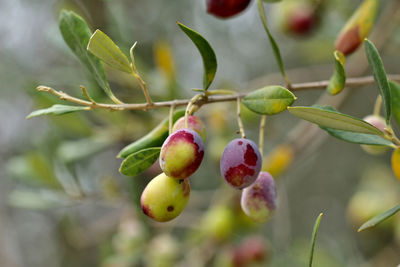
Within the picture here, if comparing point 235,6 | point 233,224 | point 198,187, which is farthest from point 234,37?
point 235,6

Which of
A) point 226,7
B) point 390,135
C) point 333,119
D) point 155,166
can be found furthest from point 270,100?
point 155,166

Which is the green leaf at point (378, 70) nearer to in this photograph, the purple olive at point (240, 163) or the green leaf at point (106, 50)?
Answer: the purple olive at point (240, 163)

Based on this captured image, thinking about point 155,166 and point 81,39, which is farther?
point 155,166

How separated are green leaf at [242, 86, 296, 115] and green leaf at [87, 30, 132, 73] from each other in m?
0.21

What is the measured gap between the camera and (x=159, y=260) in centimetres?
178

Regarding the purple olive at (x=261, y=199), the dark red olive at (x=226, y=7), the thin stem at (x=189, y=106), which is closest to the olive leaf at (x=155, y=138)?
the thin stem at (x=189, y=106)

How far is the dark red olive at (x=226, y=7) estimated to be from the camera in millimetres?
876

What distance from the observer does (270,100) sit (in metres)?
0.62

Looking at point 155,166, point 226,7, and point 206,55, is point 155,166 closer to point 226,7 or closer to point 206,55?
point 226,7

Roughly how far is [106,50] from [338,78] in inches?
14.8

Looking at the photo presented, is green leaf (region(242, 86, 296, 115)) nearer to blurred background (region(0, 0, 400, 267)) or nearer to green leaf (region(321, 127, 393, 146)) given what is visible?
green leaf (region(321, 127, 393, 146))

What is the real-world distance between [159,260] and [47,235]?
14.4 feet

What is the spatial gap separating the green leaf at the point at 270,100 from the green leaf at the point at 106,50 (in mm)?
209

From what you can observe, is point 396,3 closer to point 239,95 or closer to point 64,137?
point 239,95
